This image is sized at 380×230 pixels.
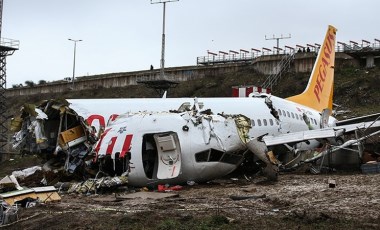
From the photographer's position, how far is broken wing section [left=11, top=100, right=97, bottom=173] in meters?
18.6

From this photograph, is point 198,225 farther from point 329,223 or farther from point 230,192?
point 230,192

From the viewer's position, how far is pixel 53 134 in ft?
66.6

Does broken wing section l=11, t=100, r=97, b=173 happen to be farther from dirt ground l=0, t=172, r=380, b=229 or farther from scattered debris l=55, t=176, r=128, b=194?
dirt ground l=0, t=172, r=380, b=229

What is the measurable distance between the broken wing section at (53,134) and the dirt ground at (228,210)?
3.96 metres

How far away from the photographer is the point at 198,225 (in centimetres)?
947

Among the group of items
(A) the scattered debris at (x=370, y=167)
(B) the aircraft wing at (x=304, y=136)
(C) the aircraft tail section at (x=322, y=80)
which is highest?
(C) the aircraft tail section at (x=322, y=80)

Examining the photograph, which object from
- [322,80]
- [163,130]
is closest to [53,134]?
[163,130]

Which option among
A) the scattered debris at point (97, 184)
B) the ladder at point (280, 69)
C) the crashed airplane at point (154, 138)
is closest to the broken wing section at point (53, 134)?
the crashed airplane at point (154, 138)

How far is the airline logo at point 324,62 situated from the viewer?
3206 centimetres

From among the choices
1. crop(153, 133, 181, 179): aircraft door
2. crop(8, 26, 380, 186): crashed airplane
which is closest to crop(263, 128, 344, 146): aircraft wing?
crop(8, 26, 380, 186): crashed airplane

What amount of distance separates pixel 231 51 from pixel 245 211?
69.1 metres

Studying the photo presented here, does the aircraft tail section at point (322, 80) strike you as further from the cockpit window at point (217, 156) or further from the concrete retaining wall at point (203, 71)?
the concrete retaining wall at point (203, 71)

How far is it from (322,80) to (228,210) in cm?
2334

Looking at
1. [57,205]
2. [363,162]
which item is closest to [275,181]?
[363,162]
